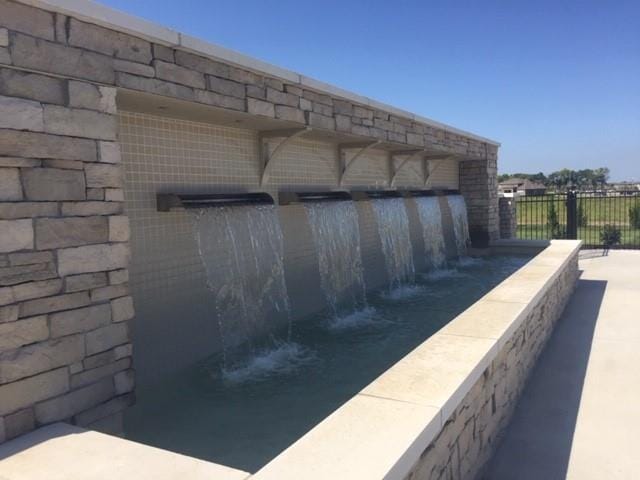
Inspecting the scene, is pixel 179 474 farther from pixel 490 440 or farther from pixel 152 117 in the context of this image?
pixel 152 117

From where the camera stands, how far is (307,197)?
6.69m

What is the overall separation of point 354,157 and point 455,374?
5.27 m

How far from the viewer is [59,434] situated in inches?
105

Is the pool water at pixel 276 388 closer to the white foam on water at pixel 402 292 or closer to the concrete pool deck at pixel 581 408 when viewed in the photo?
the white foam on water at pixel 402 292

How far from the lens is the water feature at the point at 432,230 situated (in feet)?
34.4

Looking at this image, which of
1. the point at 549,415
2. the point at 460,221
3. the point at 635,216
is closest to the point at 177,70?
the point at 549,415

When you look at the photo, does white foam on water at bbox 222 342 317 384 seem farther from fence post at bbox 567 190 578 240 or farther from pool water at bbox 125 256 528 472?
fence post at bbox 567 190 578 240

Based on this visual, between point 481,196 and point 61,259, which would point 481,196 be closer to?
point 481,196

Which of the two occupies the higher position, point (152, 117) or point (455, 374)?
point (152, 117)

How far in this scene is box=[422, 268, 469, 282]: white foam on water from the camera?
982 centimetres

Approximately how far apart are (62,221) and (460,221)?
33.8ft

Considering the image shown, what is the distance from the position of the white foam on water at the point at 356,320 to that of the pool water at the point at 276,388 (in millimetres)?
13

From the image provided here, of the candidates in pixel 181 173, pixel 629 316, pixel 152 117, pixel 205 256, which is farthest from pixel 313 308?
pixel 629 316

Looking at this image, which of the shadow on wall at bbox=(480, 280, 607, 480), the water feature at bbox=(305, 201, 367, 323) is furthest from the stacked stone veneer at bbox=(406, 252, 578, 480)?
the water feature at bbox=(305, 201, 367, 323)
